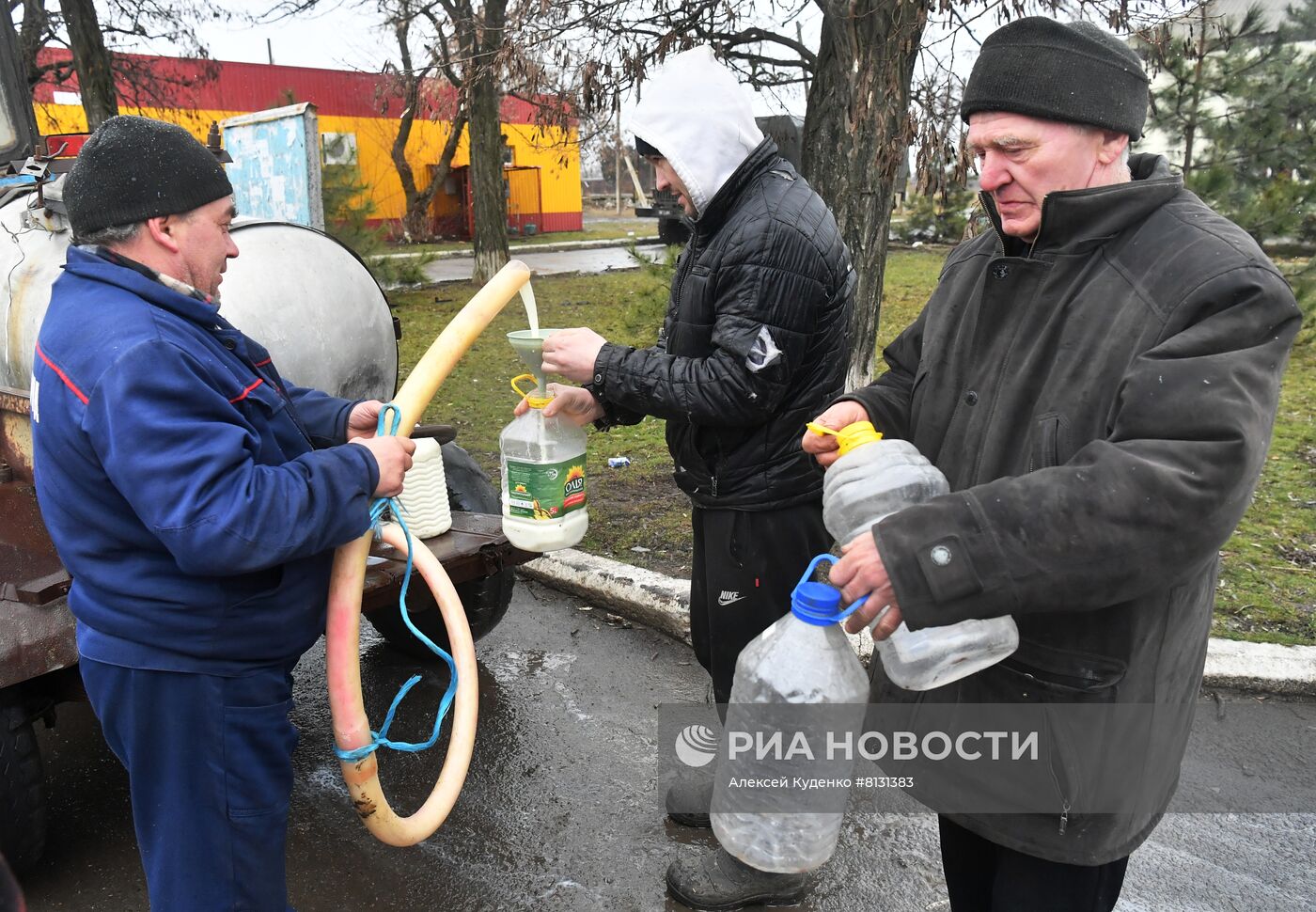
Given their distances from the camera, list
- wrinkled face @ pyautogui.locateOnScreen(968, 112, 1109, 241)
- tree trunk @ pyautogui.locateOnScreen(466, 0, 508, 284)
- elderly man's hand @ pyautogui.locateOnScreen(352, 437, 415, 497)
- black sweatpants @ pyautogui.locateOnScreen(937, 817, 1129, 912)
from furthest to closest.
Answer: tree trunk @ pyautogui.locateOnScreen(466, 0, 508, 284) < elderly man's hand @ pyautogui.locateOnScreen(352, 437, 415, 497) < black sweatpants @ pyautogui.locateOnScreen(937, 817, 1129, 912) < wrinkled face @ pyautogui.locateOnScreen(968, 112, 1109, 241)

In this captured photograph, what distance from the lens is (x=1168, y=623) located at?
1662 millimetres

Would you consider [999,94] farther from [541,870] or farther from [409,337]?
[409,337]

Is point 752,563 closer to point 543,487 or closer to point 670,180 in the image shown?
point 543,487

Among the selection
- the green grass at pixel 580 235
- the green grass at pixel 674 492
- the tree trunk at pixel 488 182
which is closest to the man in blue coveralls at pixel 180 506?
the green grass at pixel 674 492

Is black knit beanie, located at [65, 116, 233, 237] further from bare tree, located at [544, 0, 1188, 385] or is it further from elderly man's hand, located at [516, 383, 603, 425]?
bare tree, located at [544, 0, 1188, 385]

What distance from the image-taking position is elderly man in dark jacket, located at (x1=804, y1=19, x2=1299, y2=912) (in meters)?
1.44

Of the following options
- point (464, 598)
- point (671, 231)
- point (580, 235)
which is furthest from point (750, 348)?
point (580, 235)

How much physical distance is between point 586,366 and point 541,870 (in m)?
1.50

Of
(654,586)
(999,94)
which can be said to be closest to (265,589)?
(999,94)

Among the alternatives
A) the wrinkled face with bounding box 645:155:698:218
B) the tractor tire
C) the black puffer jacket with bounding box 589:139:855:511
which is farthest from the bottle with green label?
the tractor tire

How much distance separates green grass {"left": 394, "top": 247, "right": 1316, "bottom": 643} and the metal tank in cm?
173

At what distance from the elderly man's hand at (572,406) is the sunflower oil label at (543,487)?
0.46 feet

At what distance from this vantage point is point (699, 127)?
8.39ft

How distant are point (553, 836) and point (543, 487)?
1.10m
